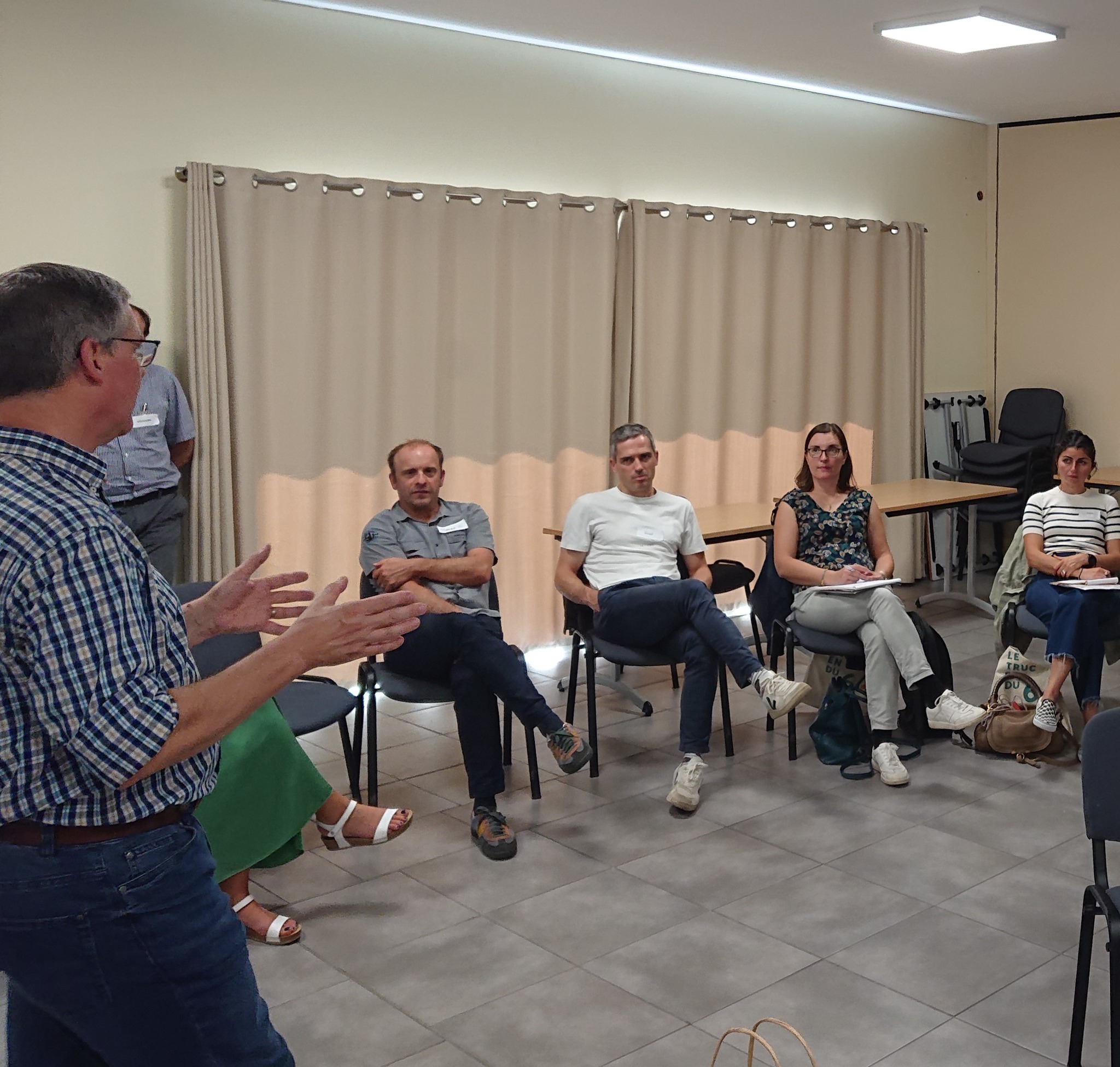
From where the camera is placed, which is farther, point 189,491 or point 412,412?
point 412,412

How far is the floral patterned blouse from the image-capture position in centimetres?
459

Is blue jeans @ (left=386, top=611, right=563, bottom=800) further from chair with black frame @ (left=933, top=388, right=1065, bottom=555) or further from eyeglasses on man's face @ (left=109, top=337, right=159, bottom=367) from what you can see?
chair with black frame @ (left=933, top=388, right=1065, bottom=555)

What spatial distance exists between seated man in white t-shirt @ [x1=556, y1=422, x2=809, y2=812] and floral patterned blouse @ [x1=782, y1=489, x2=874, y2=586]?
1.26 feet

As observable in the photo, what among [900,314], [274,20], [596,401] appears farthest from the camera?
[900,314]

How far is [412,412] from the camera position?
5.45 metres

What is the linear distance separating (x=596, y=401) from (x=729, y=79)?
1.94 metres

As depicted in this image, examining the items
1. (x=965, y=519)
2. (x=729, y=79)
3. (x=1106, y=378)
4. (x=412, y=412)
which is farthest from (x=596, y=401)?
(x=1106, y=378)

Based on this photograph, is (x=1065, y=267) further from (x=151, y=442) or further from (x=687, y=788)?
(x=151, y=442)

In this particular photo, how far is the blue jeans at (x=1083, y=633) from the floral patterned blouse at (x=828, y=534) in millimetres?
712

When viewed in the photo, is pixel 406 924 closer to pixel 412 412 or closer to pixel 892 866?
pixel 892 866

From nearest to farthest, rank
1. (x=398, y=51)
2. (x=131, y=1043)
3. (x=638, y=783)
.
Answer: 1. (x=131, y=1043)
2. (x=638, y=783)
3. (x=398, y=51)

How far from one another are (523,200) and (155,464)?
212 centimetres

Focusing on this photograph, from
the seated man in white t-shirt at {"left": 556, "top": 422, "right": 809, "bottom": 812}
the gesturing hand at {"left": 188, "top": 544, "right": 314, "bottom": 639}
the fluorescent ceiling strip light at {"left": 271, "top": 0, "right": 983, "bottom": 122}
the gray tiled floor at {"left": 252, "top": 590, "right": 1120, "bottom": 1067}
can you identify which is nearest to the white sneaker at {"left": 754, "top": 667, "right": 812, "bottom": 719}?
the seated man in white t-shirt at {"left": 556, "top": 422, "right": 809, "bottom": 812}

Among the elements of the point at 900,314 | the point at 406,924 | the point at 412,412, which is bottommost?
the point at 406,924
